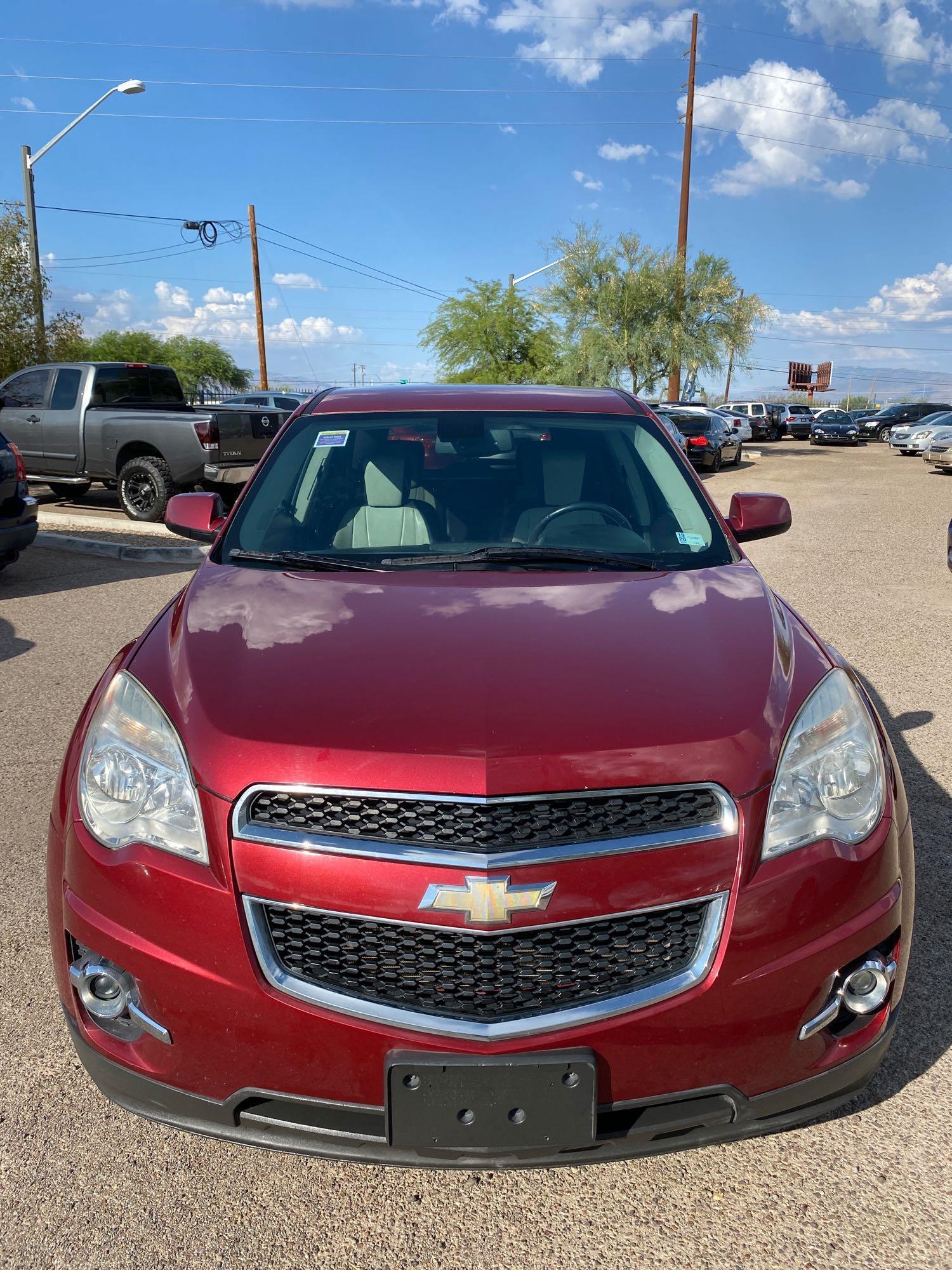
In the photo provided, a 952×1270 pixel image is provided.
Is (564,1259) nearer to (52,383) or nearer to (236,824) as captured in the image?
(236,824)

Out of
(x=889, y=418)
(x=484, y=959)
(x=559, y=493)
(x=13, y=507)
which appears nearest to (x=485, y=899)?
(x=484, y=959)

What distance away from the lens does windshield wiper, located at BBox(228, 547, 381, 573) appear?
9.63ft

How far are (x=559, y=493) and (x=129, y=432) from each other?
33.4 ft

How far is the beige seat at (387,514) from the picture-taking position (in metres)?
3.19

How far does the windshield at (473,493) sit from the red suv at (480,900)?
3.03 feet

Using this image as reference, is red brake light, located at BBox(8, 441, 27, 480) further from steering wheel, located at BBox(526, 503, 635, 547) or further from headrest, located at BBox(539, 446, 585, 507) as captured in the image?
steering wheel, located at BBox(526, 503, 635, 547)

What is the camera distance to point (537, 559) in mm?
2973

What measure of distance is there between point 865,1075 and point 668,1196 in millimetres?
526

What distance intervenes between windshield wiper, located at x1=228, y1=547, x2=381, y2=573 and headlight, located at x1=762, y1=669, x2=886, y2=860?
1.34 meters

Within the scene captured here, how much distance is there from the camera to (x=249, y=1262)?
201 cm

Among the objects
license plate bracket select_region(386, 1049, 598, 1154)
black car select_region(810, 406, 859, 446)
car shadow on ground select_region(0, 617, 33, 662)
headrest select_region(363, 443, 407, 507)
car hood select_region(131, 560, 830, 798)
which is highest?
headrest select_region(363, 443, 407, 507)

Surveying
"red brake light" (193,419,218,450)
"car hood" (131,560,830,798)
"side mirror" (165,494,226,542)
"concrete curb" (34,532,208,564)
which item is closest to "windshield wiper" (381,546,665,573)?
"car hood" (131,560,830,798)

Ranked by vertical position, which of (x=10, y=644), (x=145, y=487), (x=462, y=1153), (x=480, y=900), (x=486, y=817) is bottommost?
(x=10, y=644)

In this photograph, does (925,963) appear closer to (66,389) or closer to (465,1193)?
(465,1193)
